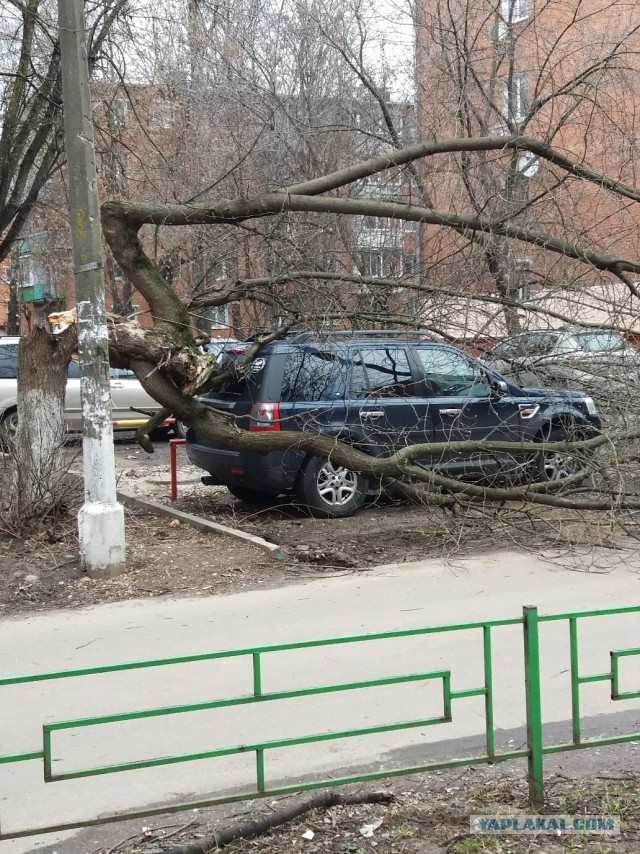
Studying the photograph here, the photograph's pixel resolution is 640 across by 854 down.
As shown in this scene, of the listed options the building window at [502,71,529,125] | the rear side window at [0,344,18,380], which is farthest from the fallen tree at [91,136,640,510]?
the rear side window at [0,344,18,380]

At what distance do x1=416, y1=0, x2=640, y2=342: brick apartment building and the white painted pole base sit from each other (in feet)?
11.7

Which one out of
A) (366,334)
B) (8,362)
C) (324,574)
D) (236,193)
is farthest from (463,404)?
(8,362)

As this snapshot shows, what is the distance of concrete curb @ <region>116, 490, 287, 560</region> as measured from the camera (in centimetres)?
→ 791

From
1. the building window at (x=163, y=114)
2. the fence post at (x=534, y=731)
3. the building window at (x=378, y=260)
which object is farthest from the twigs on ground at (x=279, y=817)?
the building window at (x=163, y=114)

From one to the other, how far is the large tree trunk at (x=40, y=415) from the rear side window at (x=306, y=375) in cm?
211

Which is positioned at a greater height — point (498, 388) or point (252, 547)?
point (498, 388)

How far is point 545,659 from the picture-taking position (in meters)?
5.55

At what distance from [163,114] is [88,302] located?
1066 cm

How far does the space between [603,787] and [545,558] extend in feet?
13.7

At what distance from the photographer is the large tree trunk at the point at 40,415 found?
7.80 m

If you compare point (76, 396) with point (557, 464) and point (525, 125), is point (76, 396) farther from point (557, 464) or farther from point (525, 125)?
point (557, 464)

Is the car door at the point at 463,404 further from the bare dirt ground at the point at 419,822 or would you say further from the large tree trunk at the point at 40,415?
the bare dirt ground at the point at 419,822

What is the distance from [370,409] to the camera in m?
9.01

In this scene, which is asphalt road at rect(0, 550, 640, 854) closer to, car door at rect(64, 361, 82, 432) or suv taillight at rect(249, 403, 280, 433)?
suv taillight at rect(249, 403, 280, 433)
